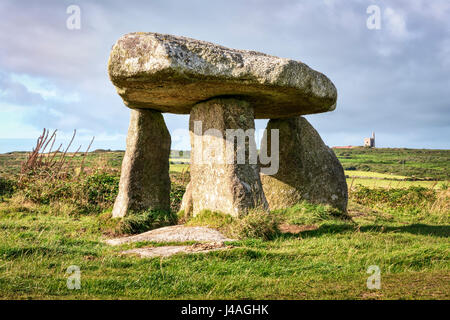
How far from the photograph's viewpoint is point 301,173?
37.2ft

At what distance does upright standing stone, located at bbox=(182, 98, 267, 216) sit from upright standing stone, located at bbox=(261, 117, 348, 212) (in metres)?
2.23

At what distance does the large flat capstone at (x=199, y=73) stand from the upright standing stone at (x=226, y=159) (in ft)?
1.38

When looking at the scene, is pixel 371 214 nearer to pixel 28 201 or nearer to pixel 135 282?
pixel 135 282

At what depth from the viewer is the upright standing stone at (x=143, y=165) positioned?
10352mm

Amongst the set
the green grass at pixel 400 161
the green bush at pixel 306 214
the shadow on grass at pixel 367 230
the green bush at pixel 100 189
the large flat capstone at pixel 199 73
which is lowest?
the shadow on grass at pixel 367 230

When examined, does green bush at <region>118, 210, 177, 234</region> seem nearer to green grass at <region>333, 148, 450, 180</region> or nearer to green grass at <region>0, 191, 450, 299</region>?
green grass at <region>0, 191, 450, 299</region>

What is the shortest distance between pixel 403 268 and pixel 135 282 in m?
4.07

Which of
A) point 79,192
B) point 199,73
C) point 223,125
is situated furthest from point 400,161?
point 199,73

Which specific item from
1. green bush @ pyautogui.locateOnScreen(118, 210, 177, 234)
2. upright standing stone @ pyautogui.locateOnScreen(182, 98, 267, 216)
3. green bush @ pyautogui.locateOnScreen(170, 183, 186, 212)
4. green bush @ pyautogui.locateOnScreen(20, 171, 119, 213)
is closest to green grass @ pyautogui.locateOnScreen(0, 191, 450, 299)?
upright standing stone @ pyautogui.locateOnScreen(182, 98, 267, 216)

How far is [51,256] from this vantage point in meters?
6.25

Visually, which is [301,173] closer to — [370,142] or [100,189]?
[100,189]

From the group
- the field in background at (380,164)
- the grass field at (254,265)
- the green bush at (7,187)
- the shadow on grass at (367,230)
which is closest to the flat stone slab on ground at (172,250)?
the grass field at (254,265)

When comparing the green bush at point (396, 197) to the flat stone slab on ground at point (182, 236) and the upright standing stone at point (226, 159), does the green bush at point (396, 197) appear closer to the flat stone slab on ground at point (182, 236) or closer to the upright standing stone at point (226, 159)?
the upright standing stone at point (226, 159)
